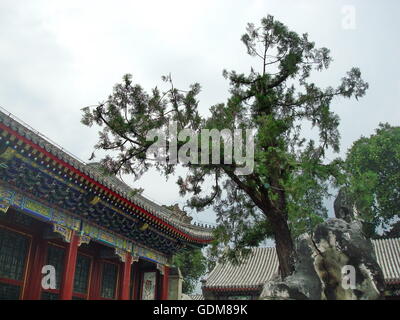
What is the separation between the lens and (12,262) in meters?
9.47

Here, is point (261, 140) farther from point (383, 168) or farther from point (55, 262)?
point (383, 168)

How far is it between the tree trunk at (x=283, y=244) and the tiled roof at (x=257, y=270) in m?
9.86

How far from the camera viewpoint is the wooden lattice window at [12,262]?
920cm

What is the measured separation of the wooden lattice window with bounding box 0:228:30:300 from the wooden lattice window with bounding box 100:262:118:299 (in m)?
3.55

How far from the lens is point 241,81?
907cm

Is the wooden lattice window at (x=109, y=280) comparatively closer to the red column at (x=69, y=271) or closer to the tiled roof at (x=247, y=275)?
the red column at (x=69, y=271)

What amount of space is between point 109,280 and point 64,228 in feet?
13.4

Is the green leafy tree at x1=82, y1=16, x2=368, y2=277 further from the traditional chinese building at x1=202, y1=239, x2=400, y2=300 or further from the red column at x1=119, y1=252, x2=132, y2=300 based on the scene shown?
the traditional chinese building at x1=202, y1=239, x2=400, y2=300

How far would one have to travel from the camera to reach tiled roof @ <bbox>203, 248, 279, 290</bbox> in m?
18.4

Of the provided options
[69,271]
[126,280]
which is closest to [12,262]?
[69,271]

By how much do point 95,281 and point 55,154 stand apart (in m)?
5.68

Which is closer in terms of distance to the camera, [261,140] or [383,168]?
[261,140]

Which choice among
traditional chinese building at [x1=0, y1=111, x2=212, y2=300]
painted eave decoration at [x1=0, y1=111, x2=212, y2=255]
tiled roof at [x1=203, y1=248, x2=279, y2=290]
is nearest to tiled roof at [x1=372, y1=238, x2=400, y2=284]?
tiled roof at [x1=203, y1=248, x2=279, y2=290]
